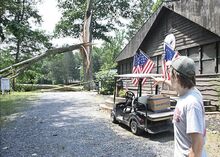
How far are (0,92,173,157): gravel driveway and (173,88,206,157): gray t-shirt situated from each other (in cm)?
379

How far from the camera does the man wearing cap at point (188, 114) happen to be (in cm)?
206

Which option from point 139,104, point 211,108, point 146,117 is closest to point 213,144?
point 146,117

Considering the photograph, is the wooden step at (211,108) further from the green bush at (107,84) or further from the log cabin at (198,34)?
the green bush at (107,84)

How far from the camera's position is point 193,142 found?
81.6 inches

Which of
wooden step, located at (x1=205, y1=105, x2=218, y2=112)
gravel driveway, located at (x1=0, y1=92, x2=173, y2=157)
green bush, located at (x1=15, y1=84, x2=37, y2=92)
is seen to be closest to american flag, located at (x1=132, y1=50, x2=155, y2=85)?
gravel driveway, located at (x1=0, y1=92, x2=173, y2=157)

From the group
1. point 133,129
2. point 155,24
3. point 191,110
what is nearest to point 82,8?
point 155,24

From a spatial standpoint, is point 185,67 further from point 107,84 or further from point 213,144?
point 107,84

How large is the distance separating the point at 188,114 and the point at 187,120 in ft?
0.17

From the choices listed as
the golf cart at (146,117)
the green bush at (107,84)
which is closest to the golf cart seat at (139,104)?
the golf cart at (146,117)

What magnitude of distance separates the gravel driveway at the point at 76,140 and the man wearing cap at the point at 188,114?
3822 millimetres

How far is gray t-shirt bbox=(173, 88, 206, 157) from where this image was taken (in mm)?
2074

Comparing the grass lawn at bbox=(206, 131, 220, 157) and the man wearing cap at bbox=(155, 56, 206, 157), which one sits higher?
the man wearing cap at bbox=(155, 56, 206, 157)

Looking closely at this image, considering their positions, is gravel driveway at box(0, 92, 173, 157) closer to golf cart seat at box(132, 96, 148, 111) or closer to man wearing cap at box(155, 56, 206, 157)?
golf cart seat at box(132, 96, 148, 111)

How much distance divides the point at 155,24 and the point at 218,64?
6343 mm
